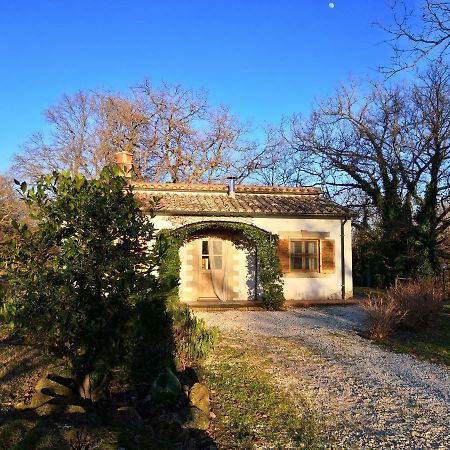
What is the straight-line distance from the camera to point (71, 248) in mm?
4055

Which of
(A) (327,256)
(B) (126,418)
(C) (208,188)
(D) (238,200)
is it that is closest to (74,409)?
(B) (126,418)

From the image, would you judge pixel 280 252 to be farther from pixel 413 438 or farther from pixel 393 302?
pixel 413 438

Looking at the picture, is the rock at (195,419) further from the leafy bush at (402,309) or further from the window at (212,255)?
the window at (212,255)

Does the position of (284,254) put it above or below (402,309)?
above

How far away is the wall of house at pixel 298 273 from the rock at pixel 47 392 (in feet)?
30.6

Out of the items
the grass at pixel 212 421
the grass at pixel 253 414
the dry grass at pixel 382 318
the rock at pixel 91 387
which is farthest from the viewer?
the dry grass at pixel 382 318

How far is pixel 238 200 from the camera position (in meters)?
15.2

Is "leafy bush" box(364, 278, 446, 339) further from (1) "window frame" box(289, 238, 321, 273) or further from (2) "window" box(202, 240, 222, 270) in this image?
(2) "window" box(202, 240, 222, 270)

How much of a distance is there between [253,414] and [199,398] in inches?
23.5

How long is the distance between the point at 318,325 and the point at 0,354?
6.66 m

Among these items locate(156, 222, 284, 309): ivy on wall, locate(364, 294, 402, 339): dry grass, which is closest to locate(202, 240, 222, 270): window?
locate(156, 222, 284, 309): ivy on wall

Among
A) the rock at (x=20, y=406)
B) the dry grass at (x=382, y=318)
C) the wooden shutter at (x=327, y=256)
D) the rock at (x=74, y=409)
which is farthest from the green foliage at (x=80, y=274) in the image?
the wooden shutter at (x=327, y=256)

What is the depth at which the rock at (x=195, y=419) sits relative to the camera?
3972 mm

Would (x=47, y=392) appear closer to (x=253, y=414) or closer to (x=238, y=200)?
(x=253, y=414)
